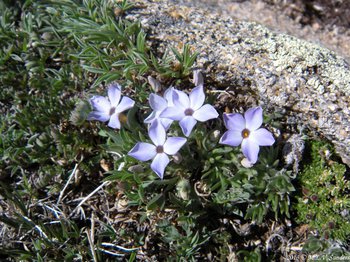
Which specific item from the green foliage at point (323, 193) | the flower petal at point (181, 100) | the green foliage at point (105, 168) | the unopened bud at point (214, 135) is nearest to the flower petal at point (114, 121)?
the green foliage at point (105, 168)

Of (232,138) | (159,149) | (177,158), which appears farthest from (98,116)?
(232,138)

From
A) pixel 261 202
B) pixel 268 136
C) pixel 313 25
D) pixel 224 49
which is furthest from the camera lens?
pixel 313 25

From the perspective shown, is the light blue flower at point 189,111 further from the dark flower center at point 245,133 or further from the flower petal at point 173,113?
the dark flower center at point 245,133

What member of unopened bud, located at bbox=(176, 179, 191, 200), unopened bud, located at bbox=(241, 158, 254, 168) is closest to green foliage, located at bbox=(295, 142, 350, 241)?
unopened bud, located at bbox=(241, 158, 254, 168)

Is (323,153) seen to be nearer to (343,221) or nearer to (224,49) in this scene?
(343,221)

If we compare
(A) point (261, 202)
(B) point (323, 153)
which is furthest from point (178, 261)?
(B) point (323, 153)

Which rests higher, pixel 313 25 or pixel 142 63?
pixel 313 25
